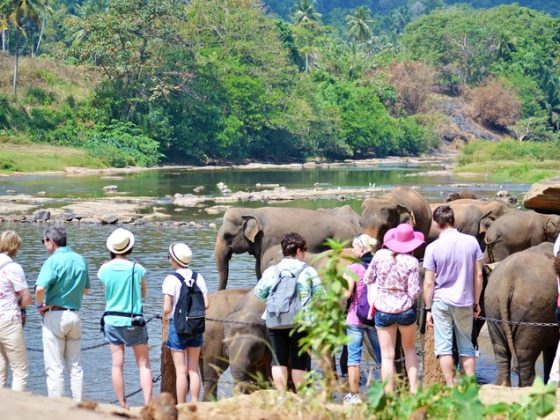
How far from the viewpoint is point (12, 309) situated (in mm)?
9500

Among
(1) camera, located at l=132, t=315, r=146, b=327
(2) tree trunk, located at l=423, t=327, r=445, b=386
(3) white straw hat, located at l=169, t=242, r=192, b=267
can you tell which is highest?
(3) white straw hat, located at l=169, t=242, r=192, b=267

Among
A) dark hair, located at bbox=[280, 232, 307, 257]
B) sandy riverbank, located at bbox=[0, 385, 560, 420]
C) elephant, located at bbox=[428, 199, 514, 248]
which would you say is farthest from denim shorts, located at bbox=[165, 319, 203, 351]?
elephant, located at bbox=[428, 199, 514, 248]

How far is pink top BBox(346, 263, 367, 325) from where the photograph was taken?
10.1m

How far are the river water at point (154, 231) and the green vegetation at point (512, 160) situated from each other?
2697mm

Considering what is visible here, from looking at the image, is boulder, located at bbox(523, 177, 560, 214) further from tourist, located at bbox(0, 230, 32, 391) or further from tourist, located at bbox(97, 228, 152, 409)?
tourist, located at bbox(0, 230, 32, 391)

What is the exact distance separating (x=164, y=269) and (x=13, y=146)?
4234 cm

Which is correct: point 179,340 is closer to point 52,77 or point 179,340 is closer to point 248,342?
point 248,342

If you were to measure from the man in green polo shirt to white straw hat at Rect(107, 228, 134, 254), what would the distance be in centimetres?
31

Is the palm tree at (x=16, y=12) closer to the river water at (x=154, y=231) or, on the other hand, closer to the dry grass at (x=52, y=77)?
the dry grass at (x=52, y=77)

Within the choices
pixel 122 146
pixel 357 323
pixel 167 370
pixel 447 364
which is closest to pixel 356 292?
pixel 357 323

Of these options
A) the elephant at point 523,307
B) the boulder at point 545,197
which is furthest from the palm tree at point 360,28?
the elephant at point 523,307

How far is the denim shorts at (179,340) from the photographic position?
32.1ft

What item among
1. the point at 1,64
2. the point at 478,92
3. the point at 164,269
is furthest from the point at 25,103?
the point at 478,92

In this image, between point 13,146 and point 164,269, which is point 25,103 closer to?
point 13,146
